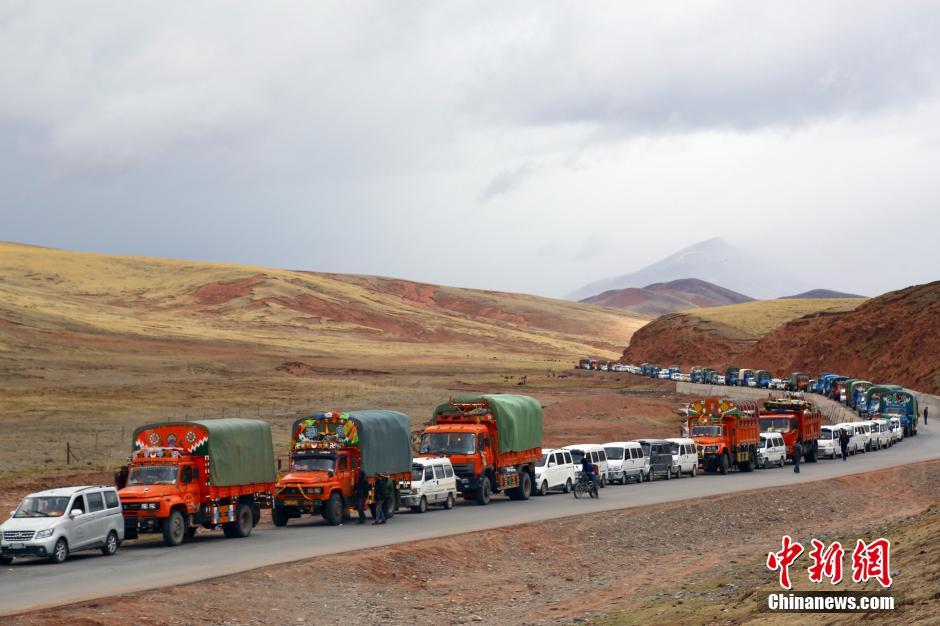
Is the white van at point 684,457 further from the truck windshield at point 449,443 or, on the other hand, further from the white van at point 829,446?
the truck windshield at point 449,443

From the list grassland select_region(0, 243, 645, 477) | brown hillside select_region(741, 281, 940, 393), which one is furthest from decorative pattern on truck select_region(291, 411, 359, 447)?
brown hillside select_region(741, 281, 940, 393)

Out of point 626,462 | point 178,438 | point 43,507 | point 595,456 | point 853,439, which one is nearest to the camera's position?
point 43,507

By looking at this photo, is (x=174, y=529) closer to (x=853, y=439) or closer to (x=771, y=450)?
(x=771, y=450)

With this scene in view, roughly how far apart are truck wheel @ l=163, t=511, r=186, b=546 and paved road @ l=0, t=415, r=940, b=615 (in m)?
0.29

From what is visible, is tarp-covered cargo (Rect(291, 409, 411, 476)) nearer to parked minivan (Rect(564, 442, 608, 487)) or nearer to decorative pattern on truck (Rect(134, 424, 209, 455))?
decorative pattern on truck (Rect(134, 424, 209, 455))

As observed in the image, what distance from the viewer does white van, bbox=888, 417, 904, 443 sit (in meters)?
72.1

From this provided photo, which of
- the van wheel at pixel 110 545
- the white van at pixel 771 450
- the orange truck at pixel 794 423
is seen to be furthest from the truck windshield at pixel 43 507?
the orange truck at pixel 794 423

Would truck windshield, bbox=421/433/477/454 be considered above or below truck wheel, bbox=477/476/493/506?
above

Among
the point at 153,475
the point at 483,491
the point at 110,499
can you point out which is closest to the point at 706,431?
the point at 483,491

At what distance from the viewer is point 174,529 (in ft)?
101

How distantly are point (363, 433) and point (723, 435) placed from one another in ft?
75.9

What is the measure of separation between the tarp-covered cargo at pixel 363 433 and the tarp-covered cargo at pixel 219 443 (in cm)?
296

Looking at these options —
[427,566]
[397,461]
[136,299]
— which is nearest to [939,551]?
[427,566]

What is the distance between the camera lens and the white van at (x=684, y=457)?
51781 millimetres
